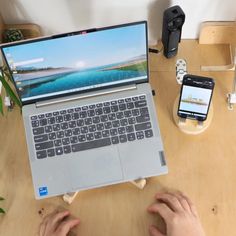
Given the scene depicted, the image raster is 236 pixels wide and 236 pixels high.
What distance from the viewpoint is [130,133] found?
3.75ft

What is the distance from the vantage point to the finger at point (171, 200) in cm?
109

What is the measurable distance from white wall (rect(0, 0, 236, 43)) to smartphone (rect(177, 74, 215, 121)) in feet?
0.89

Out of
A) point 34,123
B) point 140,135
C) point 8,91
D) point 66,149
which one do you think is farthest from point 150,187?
point 8,91

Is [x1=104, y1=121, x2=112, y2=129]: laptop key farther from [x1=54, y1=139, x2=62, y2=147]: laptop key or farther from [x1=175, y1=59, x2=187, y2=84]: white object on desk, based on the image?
[x1=175, y1=59, x2=187, y2=84]: white object on desk

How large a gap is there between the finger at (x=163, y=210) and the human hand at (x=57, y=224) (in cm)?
19

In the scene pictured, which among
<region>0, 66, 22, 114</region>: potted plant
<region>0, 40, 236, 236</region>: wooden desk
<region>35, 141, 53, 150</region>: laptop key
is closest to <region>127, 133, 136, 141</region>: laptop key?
<region>0, 40, 236, 236</region>: wooden desk

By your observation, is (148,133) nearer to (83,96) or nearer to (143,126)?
(143,126)

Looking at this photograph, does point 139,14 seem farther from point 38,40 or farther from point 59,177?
point 59,177

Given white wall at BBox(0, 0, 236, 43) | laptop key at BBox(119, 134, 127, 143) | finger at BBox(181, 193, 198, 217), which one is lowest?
finger at BBox(181, 193, 198, 217)

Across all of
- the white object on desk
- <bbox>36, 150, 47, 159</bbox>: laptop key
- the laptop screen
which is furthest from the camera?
the white object on desk

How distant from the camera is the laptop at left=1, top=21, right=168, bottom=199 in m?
1.09

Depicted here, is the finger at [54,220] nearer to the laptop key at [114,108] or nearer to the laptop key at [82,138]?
the laptop key at [82,138]

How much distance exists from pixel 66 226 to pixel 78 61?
42 cm

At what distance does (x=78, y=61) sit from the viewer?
109 cm
